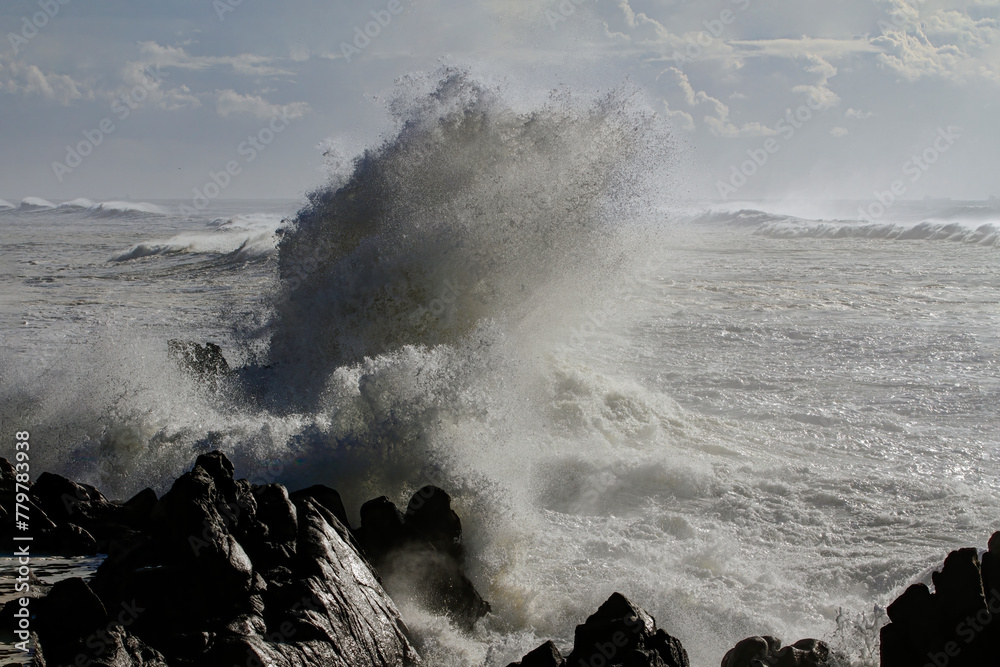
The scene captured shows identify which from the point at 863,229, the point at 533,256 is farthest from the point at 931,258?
the point at 533,256

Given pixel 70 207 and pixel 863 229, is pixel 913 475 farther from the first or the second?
pixel 70 207

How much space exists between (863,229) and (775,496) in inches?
1426

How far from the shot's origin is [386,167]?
1046 centimetres

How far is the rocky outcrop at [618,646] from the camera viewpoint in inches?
145

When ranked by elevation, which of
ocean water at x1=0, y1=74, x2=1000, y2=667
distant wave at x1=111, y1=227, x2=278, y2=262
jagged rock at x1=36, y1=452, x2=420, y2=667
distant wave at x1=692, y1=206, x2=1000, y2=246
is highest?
jagged rock at x1=36, y1=452, x2=420, y2=667

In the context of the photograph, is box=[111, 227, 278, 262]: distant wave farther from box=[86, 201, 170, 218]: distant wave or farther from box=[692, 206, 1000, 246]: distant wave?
box=[86, 201, 170, 218]: distant wave

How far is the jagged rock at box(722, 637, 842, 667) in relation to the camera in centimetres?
392

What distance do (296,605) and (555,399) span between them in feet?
17.7

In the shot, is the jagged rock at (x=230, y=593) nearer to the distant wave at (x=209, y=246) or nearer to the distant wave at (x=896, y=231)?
the distant wave at (x=209, y=246)

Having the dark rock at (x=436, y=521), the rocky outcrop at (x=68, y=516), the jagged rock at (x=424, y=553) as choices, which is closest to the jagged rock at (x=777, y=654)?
the jagged rock at (x=424, y=553)

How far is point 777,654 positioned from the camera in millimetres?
3977

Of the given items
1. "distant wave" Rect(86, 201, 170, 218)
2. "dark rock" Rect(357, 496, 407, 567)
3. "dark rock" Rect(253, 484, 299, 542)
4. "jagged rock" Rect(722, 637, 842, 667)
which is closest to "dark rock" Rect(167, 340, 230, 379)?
"dark rock" Rect(357, 496, 407, 567)

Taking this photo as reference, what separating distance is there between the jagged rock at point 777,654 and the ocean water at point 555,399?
14.8 inches

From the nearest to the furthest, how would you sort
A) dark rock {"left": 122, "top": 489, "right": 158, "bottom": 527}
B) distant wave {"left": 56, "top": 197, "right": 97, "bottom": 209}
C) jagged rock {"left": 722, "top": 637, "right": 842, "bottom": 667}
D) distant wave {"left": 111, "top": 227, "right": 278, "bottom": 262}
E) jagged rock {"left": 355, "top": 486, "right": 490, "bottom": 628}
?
jagged rock {"left": 722, "top": 637, "right": 842, "bottom": 667}, jagged rock {"left": 355, "top": 486, "right": 490, "bottom": 628}, dark rock {"left": 122, "top": 489, "right": 158, "bottom": 527}, distant wave {"left": 111, "top": 227, "right": 278, "bottom": 262}, distant wave {"left": 56, "top": 197, "right": 97, "bottom": 209}
